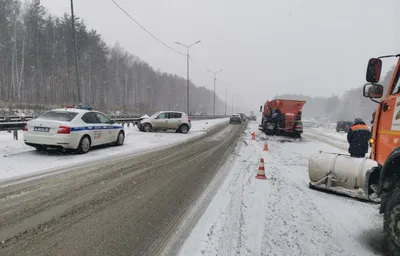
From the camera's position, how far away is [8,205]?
15.2 ft

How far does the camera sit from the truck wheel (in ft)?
10.2

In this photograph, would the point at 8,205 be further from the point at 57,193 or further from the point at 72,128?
the point at 72,128

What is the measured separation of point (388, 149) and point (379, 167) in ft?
1.72

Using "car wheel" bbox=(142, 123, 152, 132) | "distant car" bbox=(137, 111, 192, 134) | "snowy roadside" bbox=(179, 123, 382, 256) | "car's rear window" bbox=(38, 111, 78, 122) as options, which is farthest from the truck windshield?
"car wheel" bbox=(142, 123, 152, 132)

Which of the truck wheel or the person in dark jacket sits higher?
the person in dark jacket

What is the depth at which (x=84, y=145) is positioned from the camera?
1015cm

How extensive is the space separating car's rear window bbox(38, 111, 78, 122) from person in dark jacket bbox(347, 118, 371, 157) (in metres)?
9.15

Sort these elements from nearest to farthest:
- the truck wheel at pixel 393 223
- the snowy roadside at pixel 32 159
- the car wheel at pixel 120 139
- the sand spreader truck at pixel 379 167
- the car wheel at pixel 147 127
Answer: the truck wheel at pixel 393 223 < the sand spreader truck at pixel 379 167 < the snowy roadside at pixel 32 159 < the car wheel at pixel 120 139 < the car wheel at pixel 147 127

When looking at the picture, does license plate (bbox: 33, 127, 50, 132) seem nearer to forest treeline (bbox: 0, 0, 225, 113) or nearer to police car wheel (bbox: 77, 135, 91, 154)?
police car wheel (bbox: 77, 135, 91, 154)

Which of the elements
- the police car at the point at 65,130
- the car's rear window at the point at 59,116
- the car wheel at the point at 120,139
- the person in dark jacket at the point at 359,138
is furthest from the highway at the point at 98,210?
the car wheel at the point at 120,139

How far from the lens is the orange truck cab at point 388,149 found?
3201mm

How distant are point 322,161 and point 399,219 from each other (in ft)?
10.8

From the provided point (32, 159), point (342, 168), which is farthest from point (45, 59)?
point (342, 168)

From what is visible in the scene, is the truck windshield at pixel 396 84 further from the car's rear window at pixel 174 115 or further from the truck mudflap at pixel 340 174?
the car's rear window at pixel 174 115
